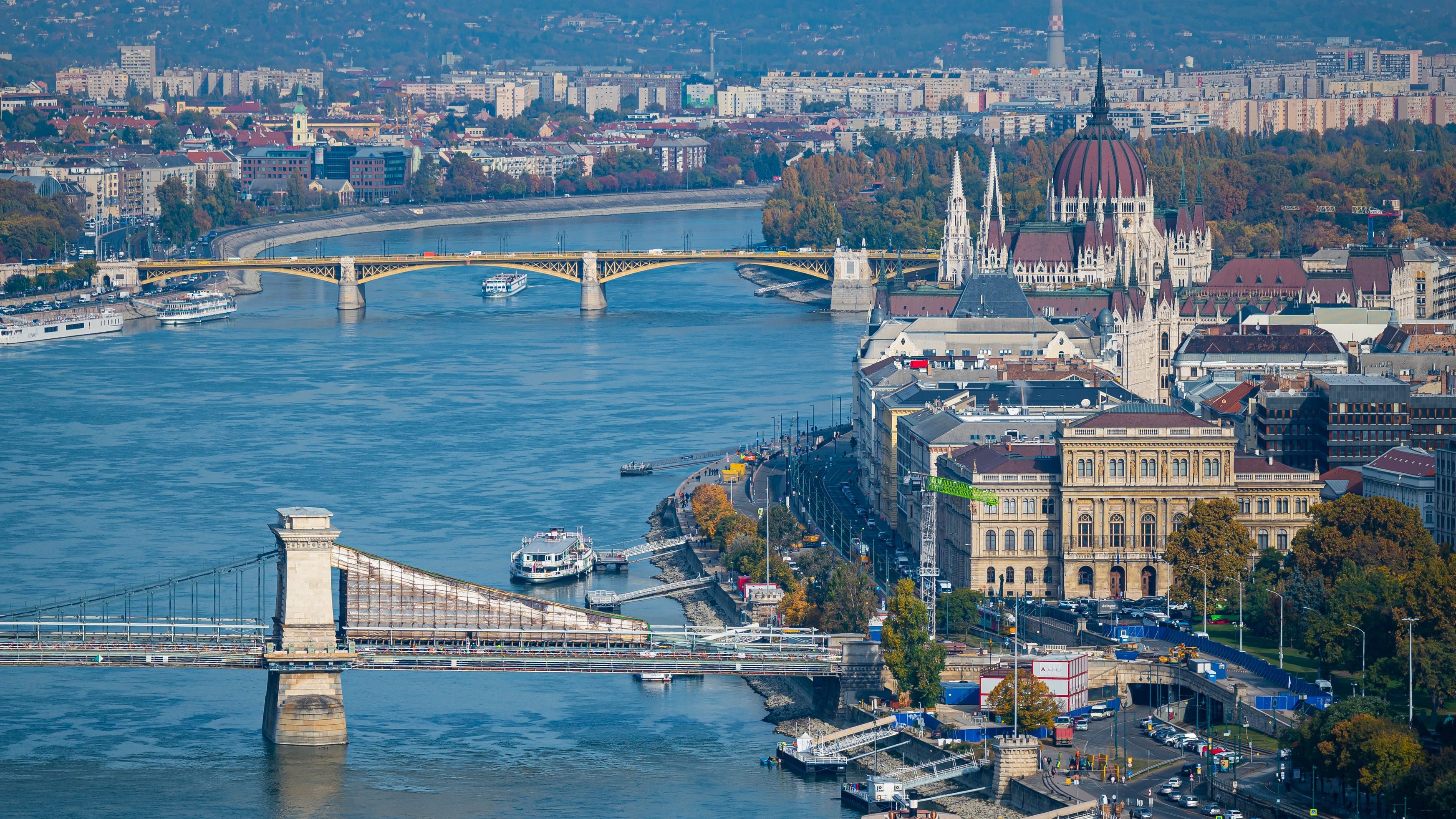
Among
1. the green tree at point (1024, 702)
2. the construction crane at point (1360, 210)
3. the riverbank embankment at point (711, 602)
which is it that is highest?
the construction crane at point (1360, 210)

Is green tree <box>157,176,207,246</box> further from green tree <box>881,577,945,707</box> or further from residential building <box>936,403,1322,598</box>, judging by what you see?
green tree <box>881,577,945,707</box>

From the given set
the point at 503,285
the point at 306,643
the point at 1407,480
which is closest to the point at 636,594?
the point at 306,643

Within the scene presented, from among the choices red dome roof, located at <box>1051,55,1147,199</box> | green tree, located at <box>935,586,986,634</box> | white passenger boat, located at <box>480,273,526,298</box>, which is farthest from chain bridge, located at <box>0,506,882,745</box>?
white passenger boat, located at <box>480,273,526,298</box>

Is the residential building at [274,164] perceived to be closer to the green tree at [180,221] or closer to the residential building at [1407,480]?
the green tree at [180,221]

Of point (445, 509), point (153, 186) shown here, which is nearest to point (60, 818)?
point (445, 509)

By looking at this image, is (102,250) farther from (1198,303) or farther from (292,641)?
(292,641)

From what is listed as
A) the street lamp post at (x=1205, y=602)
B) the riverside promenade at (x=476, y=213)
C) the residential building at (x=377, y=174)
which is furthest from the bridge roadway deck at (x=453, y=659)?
the residential building at (x=377, y=174)

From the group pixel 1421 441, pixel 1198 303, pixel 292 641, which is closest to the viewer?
pixel 292 641
